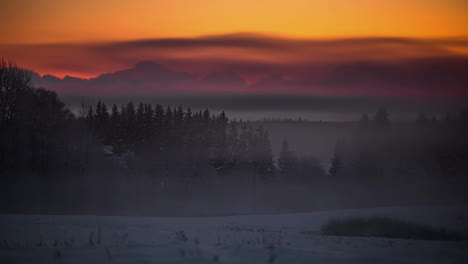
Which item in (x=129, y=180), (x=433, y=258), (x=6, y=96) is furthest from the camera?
(x=129, y=180)

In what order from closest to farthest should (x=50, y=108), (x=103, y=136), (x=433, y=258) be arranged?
(x=433, y=258) → (x=50, y=108) → (x=103, y=136)

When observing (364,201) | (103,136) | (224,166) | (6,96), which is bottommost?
(364,201)

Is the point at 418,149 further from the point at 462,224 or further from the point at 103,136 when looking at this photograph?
the point at 103,136

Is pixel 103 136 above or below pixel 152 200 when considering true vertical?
above

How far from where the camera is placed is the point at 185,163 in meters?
71.4

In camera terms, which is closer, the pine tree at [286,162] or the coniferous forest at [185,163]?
the coniferous forest at [185,163]

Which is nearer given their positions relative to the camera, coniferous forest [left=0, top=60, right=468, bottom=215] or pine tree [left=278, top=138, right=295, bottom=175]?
coniferous forest [left=0, top=60, right=468, bottom=215]

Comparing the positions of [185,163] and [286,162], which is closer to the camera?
[185,163]

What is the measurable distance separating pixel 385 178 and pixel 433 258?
2529 inches

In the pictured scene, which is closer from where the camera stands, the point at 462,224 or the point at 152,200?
the point at 462,224

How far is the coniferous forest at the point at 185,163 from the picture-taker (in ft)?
189

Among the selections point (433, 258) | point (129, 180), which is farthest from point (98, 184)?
point (433, 258)

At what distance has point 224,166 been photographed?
239 feet

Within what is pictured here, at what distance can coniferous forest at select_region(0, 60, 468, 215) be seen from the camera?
5756cm
